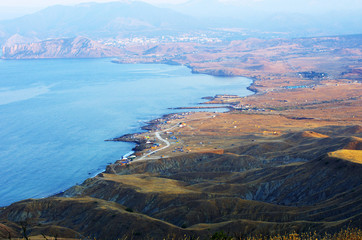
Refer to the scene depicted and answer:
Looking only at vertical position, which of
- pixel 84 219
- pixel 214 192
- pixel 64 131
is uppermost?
pixel 214 192

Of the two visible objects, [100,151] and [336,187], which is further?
[100,151]

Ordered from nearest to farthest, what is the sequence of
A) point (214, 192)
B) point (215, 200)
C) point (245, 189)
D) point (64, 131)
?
point (215, 200) → point (214, 192) → point (245, 189) → point (64, 131)

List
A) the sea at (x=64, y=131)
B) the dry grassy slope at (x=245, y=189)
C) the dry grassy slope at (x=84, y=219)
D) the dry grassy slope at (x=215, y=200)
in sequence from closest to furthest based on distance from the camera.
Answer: the dry grassy slope at (x=215, y=200) → the dry grassy slope at (x=245, y=189) → the dry grassy slope at (x=84, y=219) → the sea at (x=64, y=131)

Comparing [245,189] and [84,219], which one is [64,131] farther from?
[245,189]

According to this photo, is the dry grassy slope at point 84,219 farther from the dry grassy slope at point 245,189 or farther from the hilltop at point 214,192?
the dry grassy slope at point 245,189

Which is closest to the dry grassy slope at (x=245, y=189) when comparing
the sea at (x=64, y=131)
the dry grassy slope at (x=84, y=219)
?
the dry grassy slope at (x=84, y=219)

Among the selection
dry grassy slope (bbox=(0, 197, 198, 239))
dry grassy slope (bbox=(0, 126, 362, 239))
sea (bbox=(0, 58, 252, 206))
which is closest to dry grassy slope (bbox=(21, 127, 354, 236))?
dry grassy slope (bbox=(0, 126, 362, 239))

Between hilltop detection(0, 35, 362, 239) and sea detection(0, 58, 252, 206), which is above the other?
hilltop detection(0, 35, 362, 239)

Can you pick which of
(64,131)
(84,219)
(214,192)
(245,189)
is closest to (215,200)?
(214,192)

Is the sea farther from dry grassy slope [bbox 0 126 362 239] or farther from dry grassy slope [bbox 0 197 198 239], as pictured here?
dry grassy slope [bbox 0 197 198 239]

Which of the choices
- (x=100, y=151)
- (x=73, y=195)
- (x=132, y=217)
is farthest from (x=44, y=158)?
(x=132, y=217)

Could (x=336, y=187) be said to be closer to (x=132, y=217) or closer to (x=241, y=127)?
(x=132, y=217)
